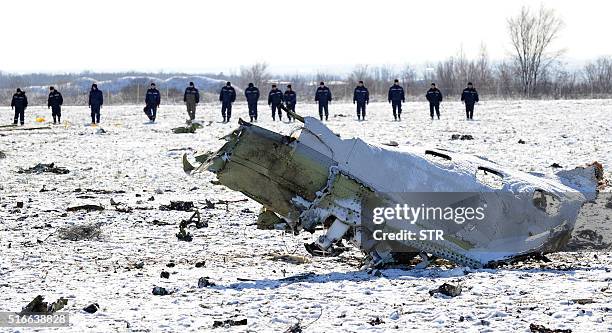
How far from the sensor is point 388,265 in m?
8.64

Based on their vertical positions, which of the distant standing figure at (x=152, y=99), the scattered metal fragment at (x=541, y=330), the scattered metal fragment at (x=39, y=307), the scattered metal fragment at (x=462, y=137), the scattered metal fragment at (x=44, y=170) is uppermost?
the distant standing figure at (x=152, y=99)

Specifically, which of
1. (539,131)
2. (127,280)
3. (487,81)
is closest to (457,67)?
(487,81)

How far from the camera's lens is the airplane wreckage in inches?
332

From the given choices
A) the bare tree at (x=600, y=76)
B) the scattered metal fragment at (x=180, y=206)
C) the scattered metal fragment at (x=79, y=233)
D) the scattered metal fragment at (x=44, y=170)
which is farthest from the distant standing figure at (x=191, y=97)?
the bare tree at (x=600, y=76)

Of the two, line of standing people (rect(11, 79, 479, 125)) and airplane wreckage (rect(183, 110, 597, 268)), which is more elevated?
line of standing people (rect(11, 79, 479, 125))

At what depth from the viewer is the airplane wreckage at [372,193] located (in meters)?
8.44

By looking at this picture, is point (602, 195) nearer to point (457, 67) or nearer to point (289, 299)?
point (289, 299)

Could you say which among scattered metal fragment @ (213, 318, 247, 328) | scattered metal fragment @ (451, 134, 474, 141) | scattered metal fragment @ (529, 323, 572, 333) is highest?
scattered metal fragment @ (451, 134, 474, 141)

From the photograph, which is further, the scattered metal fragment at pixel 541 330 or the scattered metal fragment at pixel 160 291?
the scattered metal fragment at pixel 160 291

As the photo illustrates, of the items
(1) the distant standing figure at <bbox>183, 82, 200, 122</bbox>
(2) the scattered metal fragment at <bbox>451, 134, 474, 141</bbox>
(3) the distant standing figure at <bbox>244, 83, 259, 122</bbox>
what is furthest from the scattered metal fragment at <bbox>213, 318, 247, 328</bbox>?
(1) the distant standing figure at <bbox>183, 82, 200, 122</bbox>

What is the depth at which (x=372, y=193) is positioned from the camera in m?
8.41

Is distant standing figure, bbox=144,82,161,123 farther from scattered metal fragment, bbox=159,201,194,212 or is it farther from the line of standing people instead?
scattered metal fragment, bbox=159,201,194,212

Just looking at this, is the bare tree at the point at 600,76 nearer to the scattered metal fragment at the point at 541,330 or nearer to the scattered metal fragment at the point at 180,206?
the scattered metal fragment at the point at 180,206

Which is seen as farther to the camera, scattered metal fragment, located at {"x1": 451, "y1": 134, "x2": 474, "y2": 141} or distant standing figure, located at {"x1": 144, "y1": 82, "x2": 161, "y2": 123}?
distant standing figure, located at {"x1": 144, "y1": 82, "x2": 161, "y2": 123}
